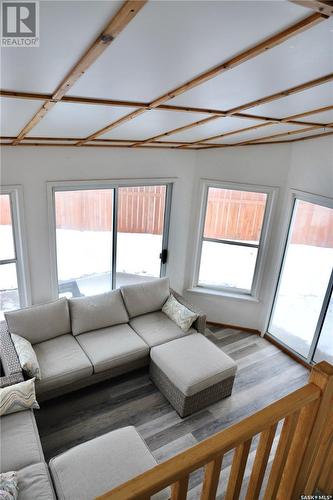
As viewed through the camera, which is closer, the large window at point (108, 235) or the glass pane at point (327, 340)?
the glass pane at point (327, 340)

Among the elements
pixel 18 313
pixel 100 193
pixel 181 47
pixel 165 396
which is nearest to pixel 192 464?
pixel 181 47

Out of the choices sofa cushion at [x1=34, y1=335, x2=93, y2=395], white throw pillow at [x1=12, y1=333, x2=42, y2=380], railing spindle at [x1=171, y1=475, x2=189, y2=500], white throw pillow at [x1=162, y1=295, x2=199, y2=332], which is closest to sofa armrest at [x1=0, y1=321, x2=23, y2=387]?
white throw pillow at [x1=12, y1=333, x2=42, y2=380]

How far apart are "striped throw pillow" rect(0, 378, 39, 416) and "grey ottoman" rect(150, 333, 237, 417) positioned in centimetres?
127

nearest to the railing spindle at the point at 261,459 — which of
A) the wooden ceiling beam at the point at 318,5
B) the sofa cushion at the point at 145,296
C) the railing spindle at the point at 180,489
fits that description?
the railing spindle at the point at 180,489

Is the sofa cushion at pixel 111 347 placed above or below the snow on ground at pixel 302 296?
below

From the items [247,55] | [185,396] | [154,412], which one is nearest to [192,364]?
[185,396]

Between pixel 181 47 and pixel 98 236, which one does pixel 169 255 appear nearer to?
pixel 98 236

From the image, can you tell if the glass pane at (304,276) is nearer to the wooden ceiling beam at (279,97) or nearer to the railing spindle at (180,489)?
the wooden ceiling beam at (279,97)

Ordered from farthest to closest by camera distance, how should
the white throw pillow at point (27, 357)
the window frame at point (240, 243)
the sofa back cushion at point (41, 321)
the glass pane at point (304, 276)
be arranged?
1. the window frame at point (240, 243)
2. the glass pane at point (304, 276)
3. the sofa back cushion at point (41, 321)
4. the white throw pillow at point (27, 357)

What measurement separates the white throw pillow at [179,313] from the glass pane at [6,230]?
75.1 inches

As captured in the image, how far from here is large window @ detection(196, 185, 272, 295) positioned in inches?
172

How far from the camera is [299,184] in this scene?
3.92m

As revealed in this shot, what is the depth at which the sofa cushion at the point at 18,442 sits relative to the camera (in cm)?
229

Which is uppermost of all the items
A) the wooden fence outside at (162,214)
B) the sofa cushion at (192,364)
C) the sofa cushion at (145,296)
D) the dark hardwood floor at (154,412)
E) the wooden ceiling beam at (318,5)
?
the wooden ceiling beam at (318,5)
